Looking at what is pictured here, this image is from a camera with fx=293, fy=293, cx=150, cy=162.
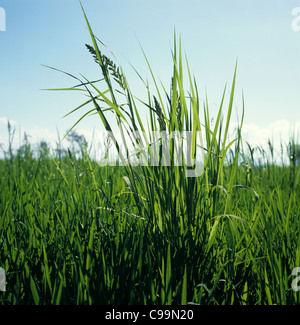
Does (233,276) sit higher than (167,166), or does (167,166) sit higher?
(167,166)

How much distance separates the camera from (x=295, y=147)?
2484 mm

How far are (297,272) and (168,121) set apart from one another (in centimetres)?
65

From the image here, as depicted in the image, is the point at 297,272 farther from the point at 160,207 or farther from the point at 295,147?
the point at 295,147

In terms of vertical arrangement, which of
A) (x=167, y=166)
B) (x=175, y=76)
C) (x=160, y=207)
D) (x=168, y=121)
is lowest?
(x=160, y=207)
